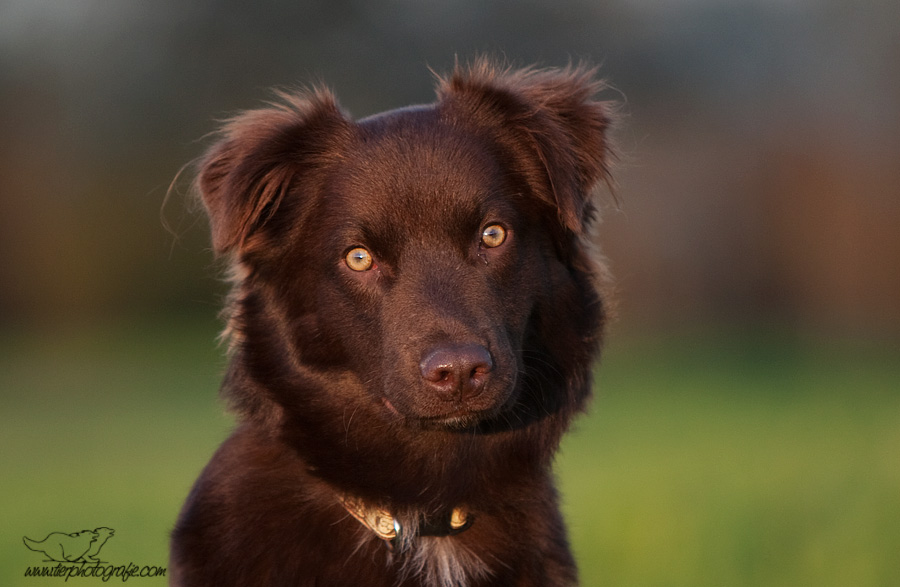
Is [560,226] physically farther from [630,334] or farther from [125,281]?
[125,281]

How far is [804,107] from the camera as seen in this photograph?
17578mm

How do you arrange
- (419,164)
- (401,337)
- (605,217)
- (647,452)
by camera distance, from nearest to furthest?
(401,337) → (419,164) → (647,452) → (605,217)

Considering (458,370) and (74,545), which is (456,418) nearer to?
(458,370)

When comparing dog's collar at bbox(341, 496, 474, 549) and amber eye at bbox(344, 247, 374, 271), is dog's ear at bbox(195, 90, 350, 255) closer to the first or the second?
amber eye at bbox(344, 247, 374, 271)

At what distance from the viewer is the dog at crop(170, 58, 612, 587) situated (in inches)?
149

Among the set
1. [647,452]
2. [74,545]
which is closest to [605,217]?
[647,452]

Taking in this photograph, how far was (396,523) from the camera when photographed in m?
3.93

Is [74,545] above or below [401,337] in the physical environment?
below

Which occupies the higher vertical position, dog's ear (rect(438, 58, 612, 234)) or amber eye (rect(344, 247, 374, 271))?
dog's ear (rect(438, 58, 612, 234))

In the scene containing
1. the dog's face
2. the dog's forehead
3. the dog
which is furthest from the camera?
the dog's forehead

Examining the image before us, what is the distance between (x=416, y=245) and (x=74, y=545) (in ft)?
13.2

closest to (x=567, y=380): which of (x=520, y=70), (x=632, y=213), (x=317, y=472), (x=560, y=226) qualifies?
(x=560, y=226)

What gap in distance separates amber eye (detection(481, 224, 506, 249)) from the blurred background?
709 cm

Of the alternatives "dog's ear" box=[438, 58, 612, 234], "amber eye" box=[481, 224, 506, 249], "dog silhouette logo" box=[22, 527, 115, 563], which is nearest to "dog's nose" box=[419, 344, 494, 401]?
"amber eye" box=[481, 224, 506, 249]
